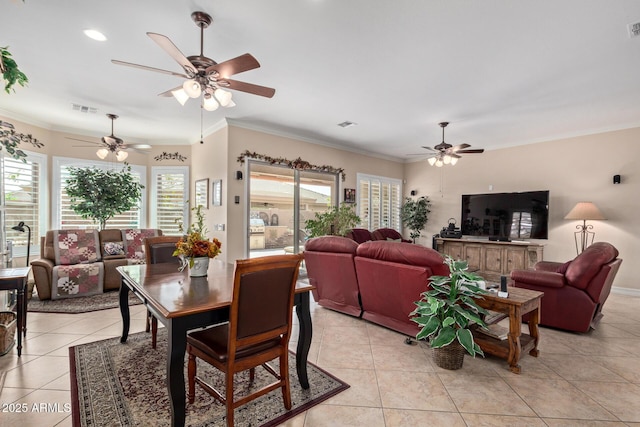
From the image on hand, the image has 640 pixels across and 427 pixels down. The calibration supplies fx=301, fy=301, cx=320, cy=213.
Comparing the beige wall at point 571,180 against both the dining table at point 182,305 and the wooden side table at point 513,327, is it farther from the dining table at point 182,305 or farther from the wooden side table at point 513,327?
the dining table at point 182,305

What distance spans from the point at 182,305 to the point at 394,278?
79.0 inches

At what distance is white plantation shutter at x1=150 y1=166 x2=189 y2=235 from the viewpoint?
642cm

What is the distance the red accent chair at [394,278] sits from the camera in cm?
278

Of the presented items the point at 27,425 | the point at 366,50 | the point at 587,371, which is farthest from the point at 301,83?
the point at 587,371

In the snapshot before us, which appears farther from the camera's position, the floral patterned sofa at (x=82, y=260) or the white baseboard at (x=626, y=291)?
the white baseboard at (x=626, y=291)

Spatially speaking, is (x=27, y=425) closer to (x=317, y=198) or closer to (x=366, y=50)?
(x=366, y=50)

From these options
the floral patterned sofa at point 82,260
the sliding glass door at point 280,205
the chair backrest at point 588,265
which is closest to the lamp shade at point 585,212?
the chair backrest at point 588,265

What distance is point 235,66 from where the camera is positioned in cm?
224

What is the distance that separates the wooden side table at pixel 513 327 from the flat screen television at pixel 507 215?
373cm

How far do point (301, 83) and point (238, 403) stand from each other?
3297 mm

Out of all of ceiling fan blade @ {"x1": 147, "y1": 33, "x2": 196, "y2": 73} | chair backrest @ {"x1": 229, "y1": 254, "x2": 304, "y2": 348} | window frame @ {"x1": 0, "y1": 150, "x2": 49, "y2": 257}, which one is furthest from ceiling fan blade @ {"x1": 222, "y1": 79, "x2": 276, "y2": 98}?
window frame @ {"x1": 0, "y1": 150, "x2": 49, "y2": 257}

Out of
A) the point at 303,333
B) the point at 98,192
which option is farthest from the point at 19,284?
the point at 98,192

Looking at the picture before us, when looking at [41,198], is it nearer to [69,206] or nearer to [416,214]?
[69,206]

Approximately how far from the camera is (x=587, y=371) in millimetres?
2525
